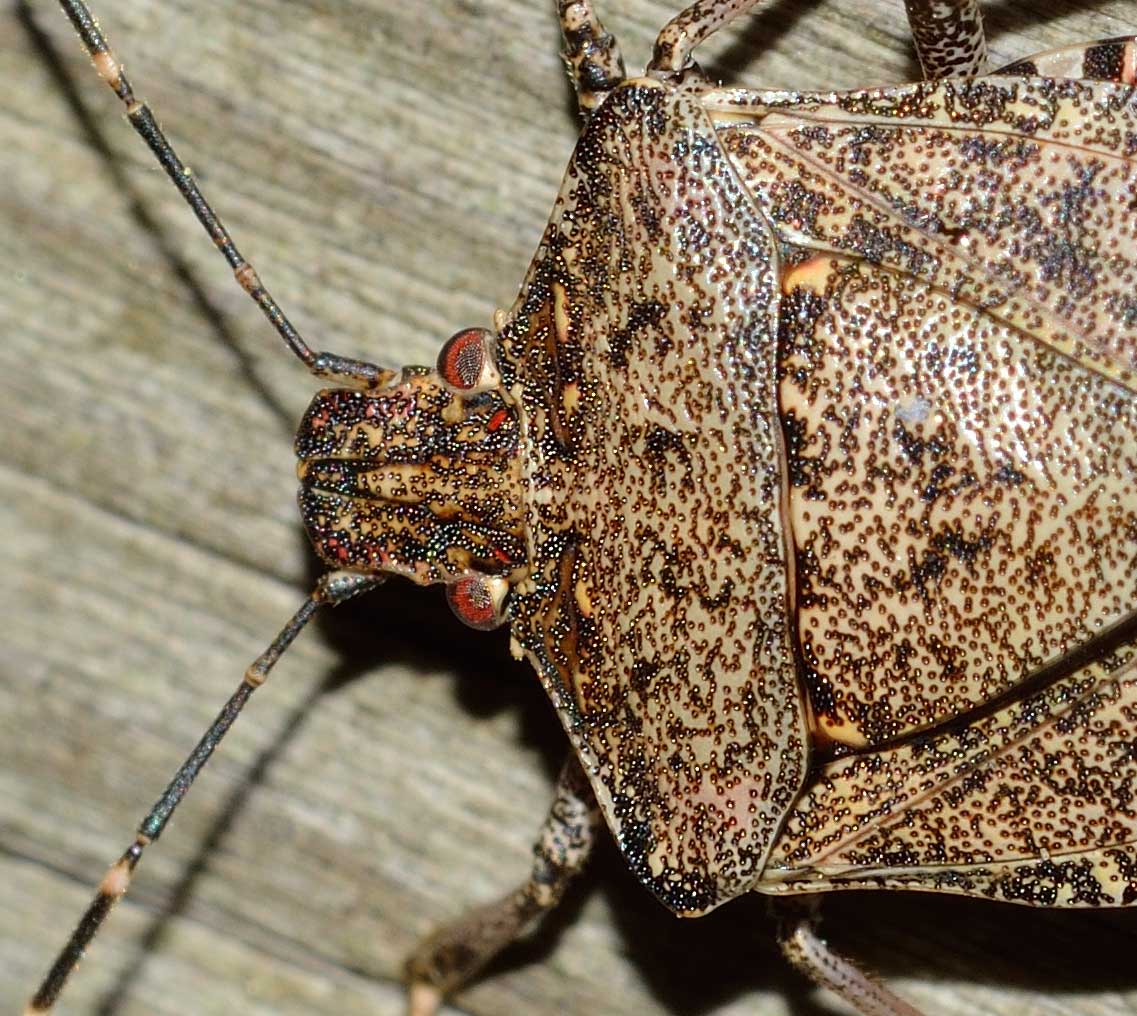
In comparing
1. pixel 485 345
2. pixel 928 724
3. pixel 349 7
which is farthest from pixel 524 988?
pixel 349 7

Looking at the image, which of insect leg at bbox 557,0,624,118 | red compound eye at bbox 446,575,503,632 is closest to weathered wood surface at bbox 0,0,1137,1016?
insect leg at bbox 557,0,624,118

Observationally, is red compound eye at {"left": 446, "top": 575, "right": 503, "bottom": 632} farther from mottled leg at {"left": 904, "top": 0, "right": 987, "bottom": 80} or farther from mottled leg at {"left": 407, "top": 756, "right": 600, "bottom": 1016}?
mottled leg at {"left": 904, "top": 0, "right": 987, "bottom": 80}

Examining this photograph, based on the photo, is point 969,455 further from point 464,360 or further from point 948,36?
point 464,360

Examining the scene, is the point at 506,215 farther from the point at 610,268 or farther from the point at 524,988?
the point at 524,988

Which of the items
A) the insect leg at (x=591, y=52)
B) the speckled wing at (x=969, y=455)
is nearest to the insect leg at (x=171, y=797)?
the speckled wing at (x=969, y=455)

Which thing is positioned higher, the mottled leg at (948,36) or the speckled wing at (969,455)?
the mottled leg at (948,36)

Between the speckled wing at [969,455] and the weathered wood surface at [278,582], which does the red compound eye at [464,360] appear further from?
the speckled wing at [969,455]
